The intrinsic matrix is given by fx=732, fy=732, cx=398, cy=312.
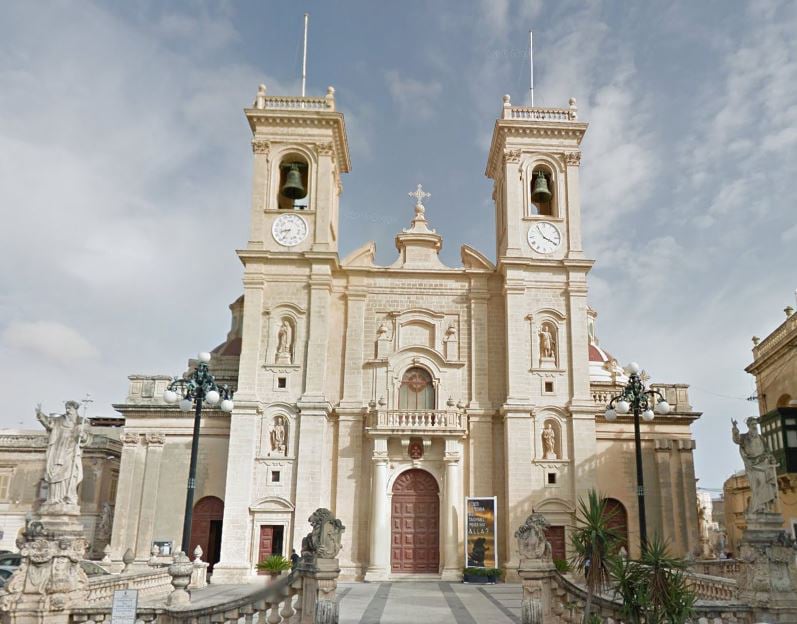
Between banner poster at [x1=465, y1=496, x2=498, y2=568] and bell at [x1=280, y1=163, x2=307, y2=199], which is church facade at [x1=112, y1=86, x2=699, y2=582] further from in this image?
banner poster at [x1=465, y1=496, x2=498, y2=568]

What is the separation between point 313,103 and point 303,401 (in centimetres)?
1298

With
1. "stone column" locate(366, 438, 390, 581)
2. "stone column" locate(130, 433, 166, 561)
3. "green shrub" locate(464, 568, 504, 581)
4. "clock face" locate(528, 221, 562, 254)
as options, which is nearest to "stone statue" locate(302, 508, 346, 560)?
"green shrub" locate(464, 568, 504, 581)

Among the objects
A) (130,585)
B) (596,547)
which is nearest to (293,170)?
(130,585)

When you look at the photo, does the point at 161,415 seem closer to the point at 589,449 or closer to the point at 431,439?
the point at 431,439

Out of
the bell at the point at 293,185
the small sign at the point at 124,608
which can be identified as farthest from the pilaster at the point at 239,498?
the small sign at the point at 124,608

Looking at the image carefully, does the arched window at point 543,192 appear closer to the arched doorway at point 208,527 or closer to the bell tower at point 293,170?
the bell tower at point 293,170

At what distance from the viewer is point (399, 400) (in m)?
29.1

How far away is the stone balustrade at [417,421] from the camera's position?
27.6m

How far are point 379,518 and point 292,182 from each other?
1397 centimetres

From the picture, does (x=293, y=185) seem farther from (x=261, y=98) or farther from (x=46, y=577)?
(x=46, y=577)

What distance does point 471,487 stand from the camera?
92.3 ft

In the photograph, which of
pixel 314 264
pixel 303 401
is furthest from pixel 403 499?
pixel 314 264

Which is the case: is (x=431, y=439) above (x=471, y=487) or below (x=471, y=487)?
above

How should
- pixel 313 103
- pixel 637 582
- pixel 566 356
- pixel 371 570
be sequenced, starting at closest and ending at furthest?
pixel 637 582 → pixel 371 570 → pixel 566 356 → pixel 313 103
